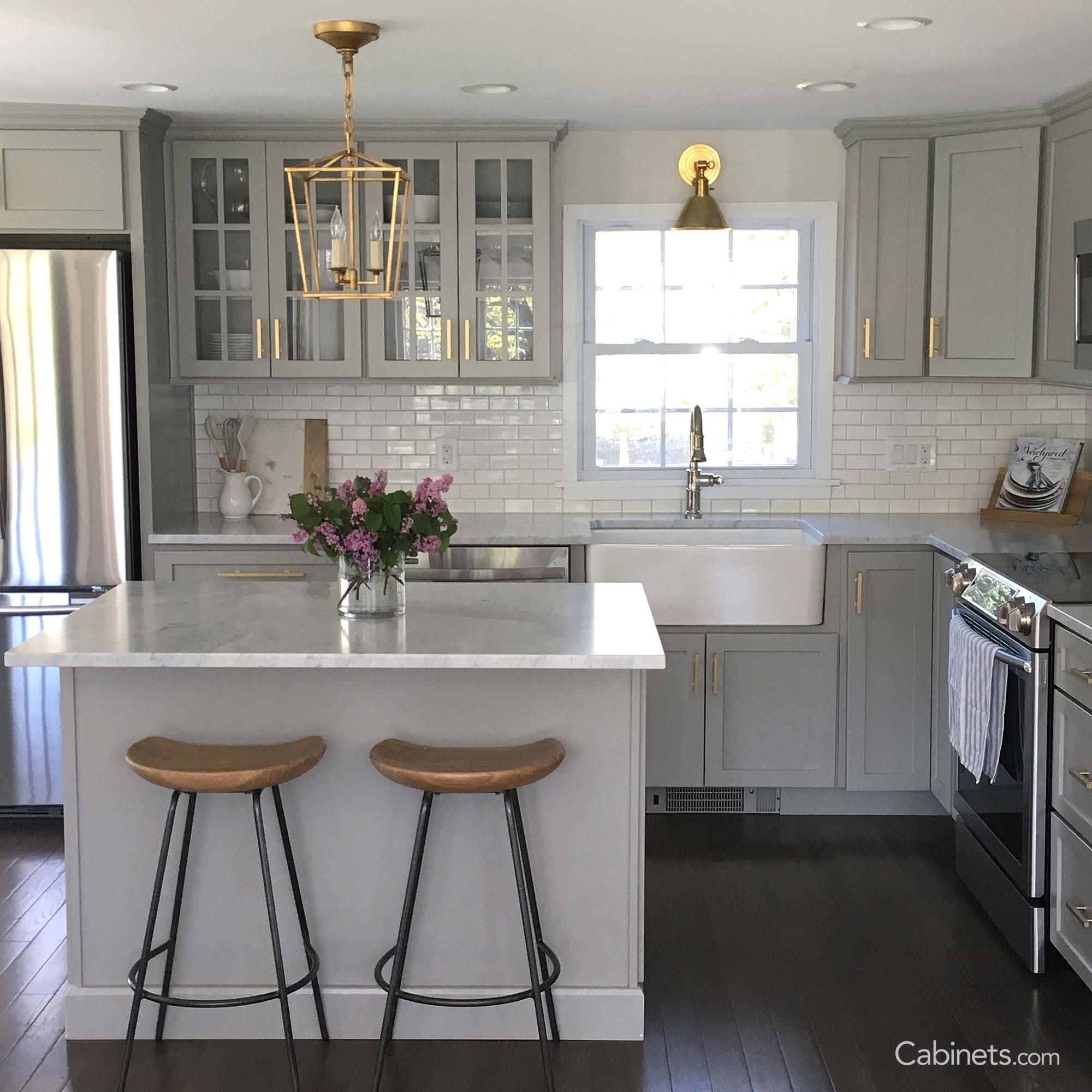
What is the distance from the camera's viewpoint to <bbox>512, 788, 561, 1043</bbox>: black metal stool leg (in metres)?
2.77

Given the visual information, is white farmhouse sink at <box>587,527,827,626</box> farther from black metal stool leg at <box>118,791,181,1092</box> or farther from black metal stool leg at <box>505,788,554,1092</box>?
black metal stool leg at <box>118,791,181,1092</box>

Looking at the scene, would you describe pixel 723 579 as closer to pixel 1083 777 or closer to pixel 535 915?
pixel 1083 777

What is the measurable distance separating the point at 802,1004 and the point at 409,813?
108 centimetres

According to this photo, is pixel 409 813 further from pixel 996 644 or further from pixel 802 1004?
pixel 996 644

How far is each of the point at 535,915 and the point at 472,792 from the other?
42 cm

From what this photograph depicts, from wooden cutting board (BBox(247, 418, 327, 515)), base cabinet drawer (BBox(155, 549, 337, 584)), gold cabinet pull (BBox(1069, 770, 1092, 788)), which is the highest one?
wooden cutting board (BBox(247, 418, 327, 515))

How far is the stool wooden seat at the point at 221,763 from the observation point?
2.68 m

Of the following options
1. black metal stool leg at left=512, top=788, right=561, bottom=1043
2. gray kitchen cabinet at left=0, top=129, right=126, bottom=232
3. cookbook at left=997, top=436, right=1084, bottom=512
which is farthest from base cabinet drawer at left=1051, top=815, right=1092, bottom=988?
gray kitchen cabinet at left=0, top=129, right=126, bottom=232

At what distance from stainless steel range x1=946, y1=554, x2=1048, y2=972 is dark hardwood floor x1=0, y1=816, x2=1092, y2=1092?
12 cm

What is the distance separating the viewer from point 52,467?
445 cm

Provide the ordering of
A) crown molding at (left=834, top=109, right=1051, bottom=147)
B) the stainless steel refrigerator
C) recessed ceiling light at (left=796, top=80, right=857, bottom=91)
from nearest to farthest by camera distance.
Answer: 1. recessed ceiling light at (left=796, top=80, right=857, bottom=91)
2. the stainless steel refrigerator
3. crown molding at (left=834, top=109, right=1051, bottom=147)

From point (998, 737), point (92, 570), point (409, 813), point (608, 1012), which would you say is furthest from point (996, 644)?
point (92, 570)

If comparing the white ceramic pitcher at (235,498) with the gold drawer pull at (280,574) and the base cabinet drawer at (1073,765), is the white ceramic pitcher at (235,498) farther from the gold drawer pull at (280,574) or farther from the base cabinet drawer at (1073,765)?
the base cabinet drawer at (1073,765)

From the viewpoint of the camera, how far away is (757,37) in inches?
141
